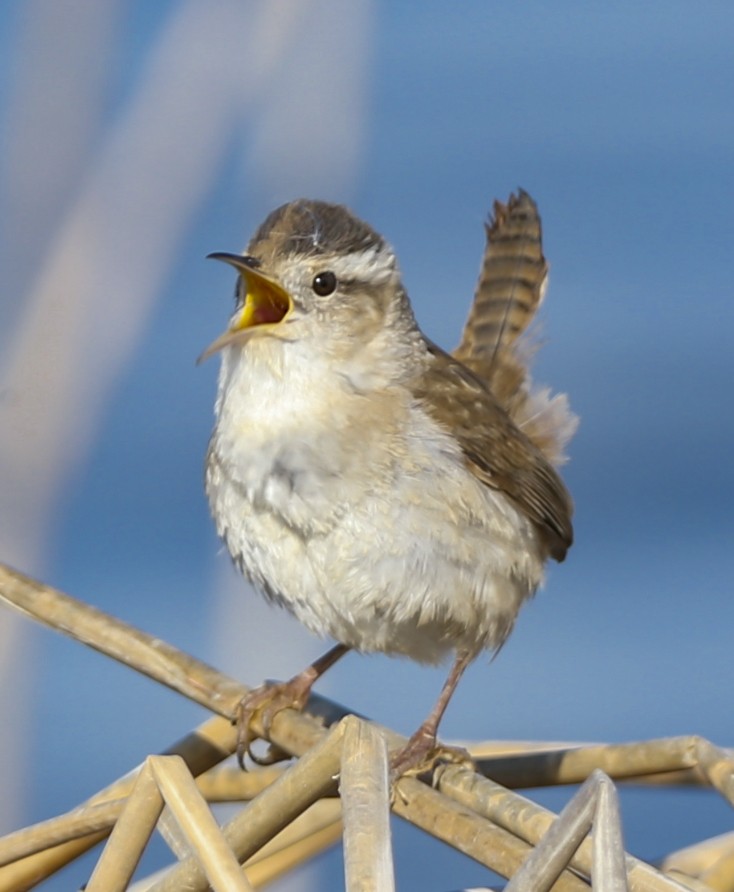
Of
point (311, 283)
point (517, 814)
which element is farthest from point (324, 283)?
point (517, 814)

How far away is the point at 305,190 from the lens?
241cm

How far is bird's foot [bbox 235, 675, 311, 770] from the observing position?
2066 millimetres

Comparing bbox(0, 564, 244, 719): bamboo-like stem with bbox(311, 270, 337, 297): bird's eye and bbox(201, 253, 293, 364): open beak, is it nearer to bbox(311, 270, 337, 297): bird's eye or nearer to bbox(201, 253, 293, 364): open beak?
bbox(201, 253, 293, 364): open beak

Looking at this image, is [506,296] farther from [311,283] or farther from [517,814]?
[517,814]

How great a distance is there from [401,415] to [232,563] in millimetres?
356

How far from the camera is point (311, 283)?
237 cm

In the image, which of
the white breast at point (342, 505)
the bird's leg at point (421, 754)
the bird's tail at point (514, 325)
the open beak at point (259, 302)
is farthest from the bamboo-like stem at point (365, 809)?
the bird's tail at point (514, 325)

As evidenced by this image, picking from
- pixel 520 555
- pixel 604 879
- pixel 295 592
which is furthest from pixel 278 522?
pixel 604 879

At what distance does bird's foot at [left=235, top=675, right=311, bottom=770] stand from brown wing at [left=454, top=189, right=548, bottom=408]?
34.2 inches

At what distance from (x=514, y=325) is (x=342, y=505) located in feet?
3.10

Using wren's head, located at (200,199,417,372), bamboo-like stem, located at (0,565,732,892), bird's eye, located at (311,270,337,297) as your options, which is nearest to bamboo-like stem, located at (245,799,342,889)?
bamboo-like stem, located at (0,565,732,892)

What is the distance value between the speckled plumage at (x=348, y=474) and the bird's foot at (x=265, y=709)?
0.37ft

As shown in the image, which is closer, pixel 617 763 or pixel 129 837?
pixel 129 837

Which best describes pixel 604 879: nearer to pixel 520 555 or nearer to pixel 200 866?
pixel 200 866
